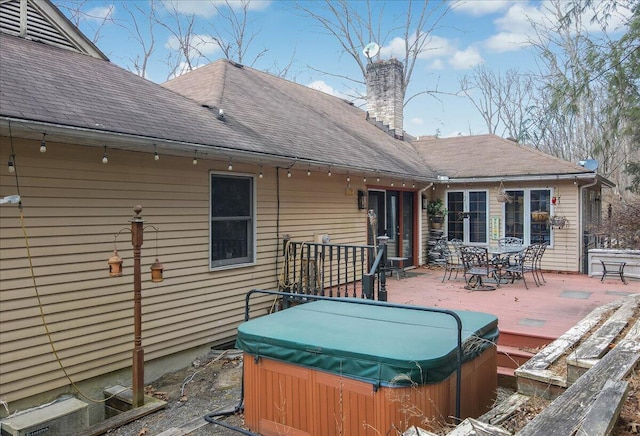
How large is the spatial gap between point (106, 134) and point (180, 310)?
242cm

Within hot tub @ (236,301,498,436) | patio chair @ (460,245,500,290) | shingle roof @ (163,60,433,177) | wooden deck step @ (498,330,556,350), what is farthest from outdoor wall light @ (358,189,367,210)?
hot tub @ (236,301,498,436)

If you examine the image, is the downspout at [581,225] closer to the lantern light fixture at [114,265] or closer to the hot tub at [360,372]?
the hot tub at [360,372]

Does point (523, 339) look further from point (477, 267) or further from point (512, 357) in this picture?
point (477, 267)

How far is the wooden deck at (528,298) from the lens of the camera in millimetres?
5547

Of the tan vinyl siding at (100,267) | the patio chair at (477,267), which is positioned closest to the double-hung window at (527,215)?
the patio chair at (477,267)

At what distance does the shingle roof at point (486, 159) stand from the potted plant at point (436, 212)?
0.83 meters

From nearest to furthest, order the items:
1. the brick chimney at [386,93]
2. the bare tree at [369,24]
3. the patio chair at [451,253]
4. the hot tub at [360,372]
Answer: the hot tub at [360,372]
the patio chair at [451,253]
the brick chimney at [386,93]
the bare tree at [369,24]

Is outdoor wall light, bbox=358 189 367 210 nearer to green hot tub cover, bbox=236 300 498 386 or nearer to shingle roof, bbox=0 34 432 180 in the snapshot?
shingle roof, bbox=0 34 432 180

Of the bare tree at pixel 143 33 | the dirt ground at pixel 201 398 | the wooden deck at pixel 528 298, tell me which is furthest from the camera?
the bare tree at pixel 143 33

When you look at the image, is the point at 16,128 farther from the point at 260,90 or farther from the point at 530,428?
the point at 260,90

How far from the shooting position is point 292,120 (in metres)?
8.84

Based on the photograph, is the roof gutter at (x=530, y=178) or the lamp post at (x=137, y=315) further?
the roof gutter at (x=530, y=178)

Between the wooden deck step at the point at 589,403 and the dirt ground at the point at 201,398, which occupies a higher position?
the wooden deck step at the point at 589,403

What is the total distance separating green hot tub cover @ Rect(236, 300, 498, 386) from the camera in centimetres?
291
